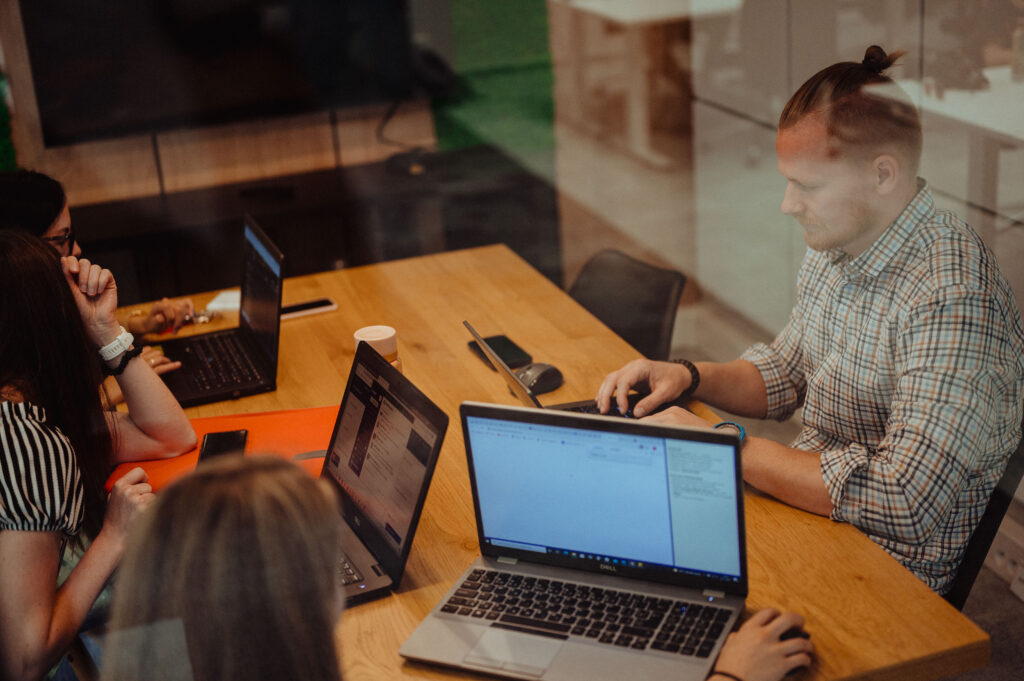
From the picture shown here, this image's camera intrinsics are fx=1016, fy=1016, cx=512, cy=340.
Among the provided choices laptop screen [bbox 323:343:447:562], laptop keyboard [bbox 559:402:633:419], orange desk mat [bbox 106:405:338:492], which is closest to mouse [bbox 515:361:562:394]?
laptop keyboard [bbox 559:402:633:419]

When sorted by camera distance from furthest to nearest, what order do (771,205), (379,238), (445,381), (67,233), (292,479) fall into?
(379,238), (771,205), (67,233), (445,381), (292,479)

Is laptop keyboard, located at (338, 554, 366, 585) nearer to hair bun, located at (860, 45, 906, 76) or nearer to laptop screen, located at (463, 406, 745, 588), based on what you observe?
laptop screen, located at (463, 406, 745, 588)

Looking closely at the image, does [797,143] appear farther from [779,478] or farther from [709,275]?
[709,275]

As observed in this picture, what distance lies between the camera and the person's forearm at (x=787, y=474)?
1.60 metres

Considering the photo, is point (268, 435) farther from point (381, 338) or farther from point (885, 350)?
point (885, 350)

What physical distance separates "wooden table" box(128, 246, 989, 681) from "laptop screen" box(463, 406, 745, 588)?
0.14 m

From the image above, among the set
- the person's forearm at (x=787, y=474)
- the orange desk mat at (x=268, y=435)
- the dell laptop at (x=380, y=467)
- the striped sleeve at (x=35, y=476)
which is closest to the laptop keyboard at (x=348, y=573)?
the dell laptop at (x=380, y=467)

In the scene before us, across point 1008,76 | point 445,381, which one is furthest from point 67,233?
point 1008,76

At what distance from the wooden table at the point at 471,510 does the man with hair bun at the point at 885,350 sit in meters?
0.09

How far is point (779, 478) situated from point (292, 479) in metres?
0.92

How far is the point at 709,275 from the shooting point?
4.18 meters

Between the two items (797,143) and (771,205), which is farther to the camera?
(771,205)

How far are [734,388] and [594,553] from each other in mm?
749

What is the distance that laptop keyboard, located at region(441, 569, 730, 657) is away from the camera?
1.30 metres
